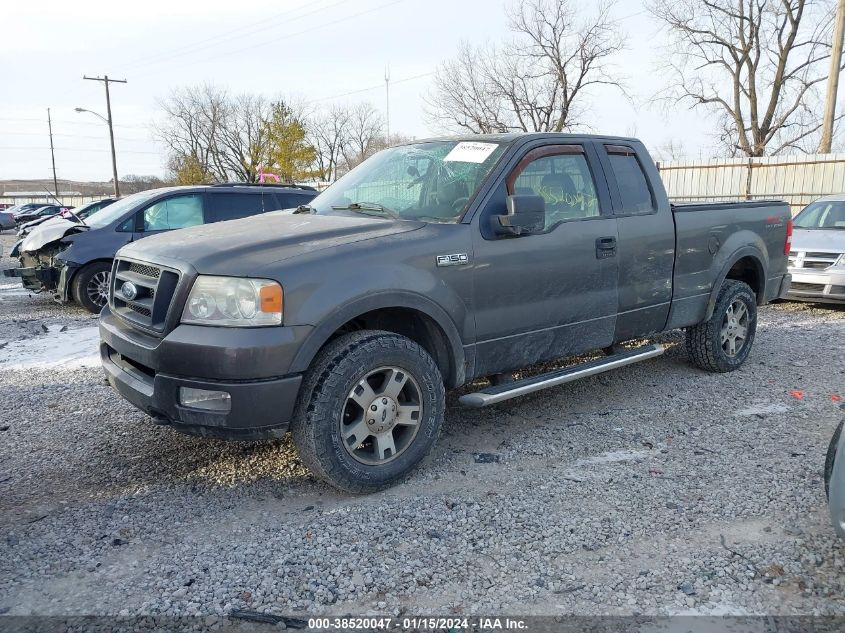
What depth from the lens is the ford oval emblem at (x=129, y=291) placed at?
3578 mm

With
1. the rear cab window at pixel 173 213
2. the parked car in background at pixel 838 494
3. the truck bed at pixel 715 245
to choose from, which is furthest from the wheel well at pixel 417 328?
the rear cab window at pixel 173 213

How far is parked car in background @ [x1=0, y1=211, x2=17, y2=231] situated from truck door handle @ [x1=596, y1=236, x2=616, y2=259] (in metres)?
35.9

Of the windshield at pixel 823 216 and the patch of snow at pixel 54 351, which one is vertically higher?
the windshield at pixel 823 216

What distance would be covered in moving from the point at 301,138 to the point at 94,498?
125ft

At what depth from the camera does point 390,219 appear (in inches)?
156

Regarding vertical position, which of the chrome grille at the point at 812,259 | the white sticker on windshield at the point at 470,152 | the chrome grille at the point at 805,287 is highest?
the white sticker on windshield at the point at 470,152

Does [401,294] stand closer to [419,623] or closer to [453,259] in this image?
[453,259]

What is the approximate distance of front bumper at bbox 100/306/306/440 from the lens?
301cm

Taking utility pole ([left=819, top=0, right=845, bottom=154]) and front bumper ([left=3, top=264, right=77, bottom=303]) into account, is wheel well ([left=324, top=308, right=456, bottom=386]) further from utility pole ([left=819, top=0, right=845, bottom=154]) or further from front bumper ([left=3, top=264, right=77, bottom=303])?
utility pole ([left=819, top=0, right=845, bottom=154])

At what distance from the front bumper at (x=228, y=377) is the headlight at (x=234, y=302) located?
0.05 metres

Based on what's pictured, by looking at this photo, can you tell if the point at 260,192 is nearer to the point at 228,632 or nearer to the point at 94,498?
the point at 94,498

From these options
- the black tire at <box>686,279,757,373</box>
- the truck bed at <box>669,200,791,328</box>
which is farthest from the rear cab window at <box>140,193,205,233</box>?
the black tire at <box>686,279,757,373</box>

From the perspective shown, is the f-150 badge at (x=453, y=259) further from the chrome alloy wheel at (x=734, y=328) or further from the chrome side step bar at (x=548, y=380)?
the chrome alloy wheel at (x=734, y=328)

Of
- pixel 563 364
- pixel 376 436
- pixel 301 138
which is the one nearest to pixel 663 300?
pixel 563 364
